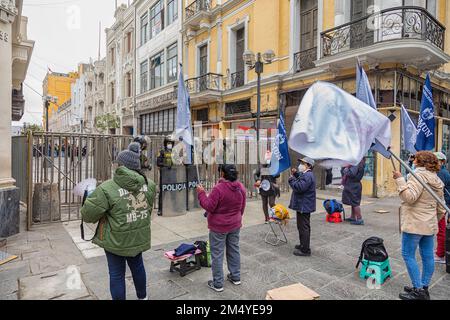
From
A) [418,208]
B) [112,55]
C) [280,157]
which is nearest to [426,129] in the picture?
[418,208]

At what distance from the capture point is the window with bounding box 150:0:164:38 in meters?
25.4

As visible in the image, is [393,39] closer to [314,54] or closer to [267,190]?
[314,54]

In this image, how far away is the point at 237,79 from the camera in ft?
59.0

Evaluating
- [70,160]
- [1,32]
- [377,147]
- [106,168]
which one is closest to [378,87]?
[377,147]

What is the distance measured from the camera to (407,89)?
1170 centimetres

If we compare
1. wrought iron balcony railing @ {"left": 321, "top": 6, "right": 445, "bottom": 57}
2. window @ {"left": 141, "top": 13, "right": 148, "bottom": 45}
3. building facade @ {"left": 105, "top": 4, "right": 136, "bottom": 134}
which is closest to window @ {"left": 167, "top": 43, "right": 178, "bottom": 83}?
window @ {"left": 141, "top": 13, "right": 148, "bottom": 45}

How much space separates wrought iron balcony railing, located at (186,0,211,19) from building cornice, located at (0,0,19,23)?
48.7 ft

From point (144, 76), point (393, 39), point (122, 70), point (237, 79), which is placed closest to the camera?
point (393, 39)

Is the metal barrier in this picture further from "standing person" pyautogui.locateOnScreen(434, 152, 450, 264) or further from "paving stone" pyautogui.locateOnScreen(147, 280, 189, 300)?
"standing person" pyautogui.locateOnScreen(434, 152, 450, 264)

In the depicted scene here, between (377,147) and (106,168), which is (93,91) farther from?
(377,147)

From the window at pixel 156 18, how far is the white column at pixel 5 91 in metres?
20.9

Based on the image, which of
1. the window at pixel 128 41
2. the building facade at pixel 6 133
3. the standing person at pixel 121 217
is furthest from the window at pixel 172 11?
the standing person at pixel 121 217

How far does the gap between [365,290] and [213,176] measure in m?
7.86

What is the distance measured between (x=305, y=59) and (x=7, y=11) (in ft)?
38.6
